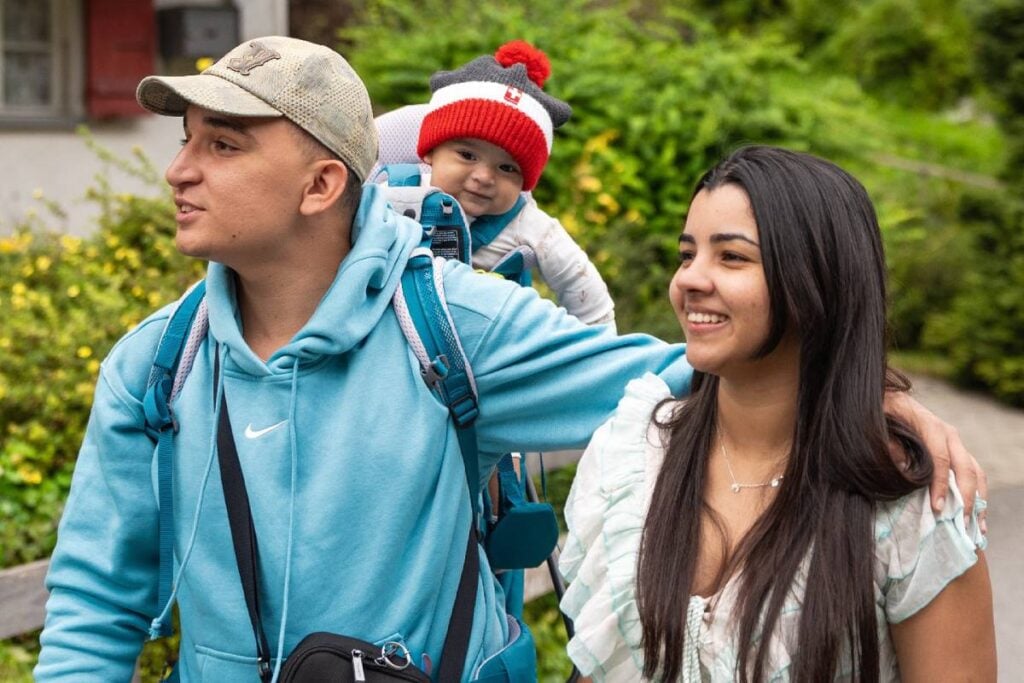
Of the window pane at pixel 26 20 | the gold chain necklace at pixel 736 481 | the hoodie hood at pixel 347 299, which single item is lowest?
the gold chain necklace at pixel 736 481

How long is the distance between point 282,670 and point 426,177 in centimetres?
147

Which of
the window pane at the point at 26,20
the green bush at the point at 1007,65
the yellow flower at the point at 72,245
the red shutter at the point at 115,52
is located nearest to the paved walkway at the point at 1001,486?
the green bush at the point at 1007,65

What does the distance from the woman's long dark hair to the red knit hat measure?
1233 mm

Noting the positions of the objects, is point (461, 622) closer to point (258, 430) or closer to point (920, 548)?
point (258, 430)

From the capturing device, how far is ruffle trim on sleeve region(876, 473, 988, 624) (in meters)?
2.28

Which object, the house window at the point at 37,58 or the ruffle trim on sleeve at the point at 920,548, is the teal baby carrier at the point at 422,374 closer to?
the ruffle trim on sleeve at the point at 920,548

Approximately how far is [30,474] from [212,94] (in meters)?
2.91

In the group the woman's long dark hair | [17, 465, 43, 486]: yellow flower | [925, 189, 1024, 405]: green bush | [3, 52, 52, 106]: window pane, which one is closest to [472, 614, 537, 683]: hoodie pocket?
the woman's long dark hair

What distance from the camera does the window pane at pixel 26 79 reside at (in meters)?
9.70

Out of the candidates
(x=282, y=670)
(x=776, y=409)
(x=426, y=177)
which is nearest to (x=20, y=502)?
(x=426, y=177)

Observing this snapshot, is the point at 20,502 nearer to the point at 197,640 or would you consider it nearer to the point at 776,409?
the point at 197,640

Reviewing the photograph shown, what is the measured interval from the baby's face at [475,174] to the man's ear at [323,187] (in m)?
0.95

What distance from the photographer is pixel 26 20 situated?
9.74m

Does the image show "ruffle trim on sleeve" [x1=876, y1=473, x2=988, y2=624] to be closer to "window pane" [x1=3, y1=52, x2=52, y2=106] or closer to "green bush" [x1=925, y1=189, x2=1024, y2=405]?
"green bush" [x1=925, y1=189, x2=1024, y2=405]
